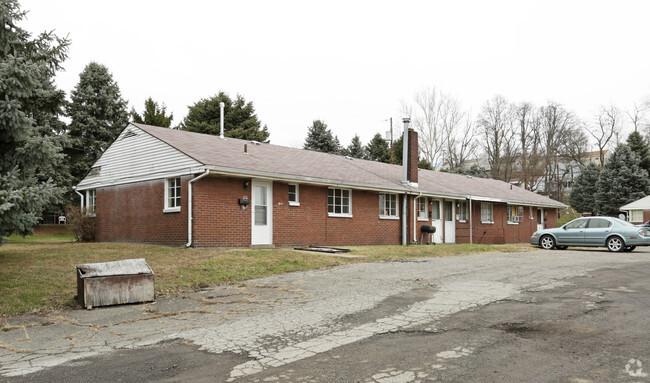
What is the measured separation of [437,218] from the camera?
25.7 m

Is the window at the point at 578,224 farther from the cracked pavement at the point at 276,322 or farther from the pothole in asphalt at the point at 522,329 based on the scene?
the pothole in asphalt at the point at 522,329

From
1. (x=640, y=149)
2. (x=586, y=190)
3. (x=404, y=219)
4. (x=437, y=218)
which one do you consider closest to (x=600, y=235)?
(x=437, y=218)

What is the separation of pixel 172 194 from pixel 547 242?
15474 millimetres

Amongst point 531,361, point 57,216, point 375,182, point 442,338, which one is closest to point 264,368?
point 442,338

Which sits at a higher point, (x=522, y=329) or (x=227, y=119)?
(x=227, y=119)

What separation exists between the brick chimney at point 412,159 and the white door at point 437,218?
190cm

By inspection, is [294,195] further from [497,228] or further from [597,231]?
[497,228]

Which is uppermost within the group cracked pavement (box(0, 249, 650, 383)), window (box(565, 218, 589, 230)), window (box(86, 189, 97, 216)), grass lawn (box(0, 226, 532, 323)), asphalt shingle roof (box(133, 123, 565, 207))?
asphalt shingle roof (box(133, 123, 565, 207))

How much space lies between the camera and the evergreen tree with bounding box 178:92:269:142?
A: 42406 mm

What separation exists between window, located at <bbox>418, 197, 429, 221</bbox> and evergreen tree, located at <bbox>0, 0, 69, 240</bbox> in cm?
1745

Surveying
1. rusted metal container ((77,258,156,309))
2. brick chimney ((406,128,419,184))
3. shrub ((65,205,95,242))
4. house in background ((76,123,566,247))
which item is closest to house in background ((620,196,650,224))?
house in background ((76,123,566,247))

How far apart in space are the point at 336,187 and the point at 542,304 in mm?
12894

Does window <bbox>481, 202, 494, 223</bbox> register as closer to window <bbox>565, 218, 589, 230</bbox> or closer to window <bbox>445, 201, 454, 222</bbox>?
window <bbox>445, 201, 454, 222</bbox>

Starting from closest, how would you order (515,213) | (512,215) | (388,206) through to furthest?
(388,206) → (512,215) → (515,213)
